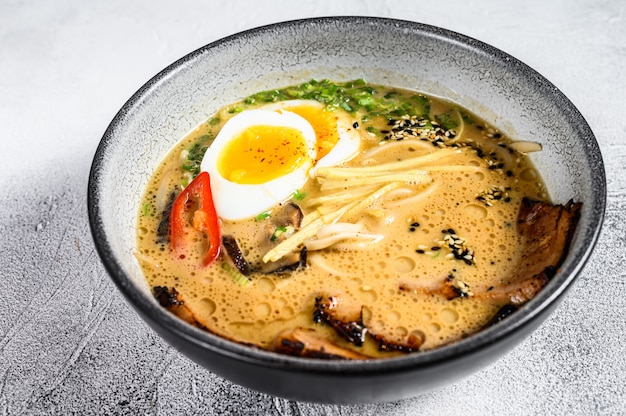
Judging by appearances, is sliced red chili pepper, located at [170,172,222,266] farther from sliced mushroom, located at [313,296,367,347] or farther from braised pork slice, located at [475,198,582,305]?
braised pork slice, located at [475,198,582,305]

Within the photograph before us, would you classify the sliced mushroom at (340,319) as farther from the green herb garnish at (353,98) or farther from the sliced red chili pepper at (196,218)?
the green herb garnish at (353,98)

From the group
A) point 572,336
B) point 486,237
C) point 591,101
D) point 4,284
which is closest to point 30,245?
point 4,284

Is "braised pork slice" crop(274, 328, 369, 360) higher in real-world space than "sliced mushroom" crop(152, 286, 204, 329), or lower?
higher

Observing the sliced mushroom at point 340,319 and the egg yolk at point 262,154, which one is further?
the egg yolk at point 262,154

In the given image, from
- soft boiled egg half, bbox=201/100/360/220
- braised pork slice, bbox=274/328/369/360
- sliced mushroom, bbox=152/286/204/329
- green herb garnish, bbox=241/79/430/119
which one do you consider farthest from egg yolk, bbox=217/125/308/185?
braised pork slice, bbox=274/328/369/360

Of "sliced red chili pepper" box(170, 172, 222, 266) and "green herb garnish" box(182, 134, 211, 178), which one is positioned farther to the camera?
"green herb garnish" box(182, 134, 211, 178)

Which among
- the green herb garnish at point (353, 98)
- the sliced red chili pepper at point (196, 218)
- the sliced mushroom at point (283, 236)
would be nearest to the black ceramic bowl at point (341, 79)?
the green herb garnish at point (353, 98)

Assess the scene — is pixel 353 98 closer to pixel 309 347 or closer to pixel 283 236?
pixel 283 236
